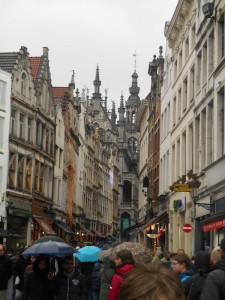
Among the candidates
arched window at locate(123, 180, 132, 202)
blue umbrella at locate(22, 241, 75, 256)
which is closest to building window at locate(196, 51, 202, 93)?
blue umbrella at locate(22, 241, 75, 256)

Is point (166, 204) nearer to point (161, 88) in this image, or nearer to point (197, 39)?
point (161, 88)

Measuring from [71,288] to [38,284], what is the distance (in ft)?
1.83

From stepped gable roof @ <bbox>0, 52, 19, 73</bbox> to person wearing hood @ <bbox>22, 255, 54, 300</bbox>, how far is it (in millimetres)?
31267

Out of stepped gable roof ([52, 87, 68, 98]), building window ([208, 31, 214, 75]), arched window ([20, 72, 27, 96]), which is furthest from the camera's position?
stepped gable roof ([52, 87, 68, 98])

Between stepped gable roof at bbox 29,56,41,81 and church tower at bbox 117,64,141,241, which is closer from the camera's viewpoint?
stepped gable roof at bbox 29,56,41,81

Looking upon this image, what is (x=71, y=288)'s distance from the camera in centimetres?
992

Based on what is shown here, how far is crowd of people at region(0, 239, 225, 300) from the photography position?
2699 mm

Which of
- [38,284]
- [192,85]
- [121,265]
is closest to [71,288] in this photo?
[38,284]

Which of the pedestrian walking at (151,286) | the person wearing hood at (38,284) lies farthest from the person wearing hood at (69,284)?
the pedestrian walking at (151,286)

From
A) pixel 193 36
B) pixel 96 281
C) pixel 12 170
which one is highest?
pixel 193 36

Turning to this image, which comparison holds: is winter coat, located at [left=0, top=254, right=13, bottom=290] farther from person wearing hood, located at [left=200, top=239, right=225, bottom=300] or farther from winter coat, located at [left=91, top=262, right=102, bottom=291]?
person wearing hood, located at [left=200, top=239, right=225, bottom=300]

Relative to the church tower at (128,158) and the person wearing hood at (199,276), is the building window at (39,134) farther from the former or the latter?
the church tower at (128,158)

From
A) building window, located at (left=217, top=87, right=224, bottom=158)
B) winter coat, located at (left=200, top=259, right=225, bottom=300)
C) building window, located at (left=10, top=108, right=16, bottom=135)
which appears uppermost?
building window, located at (left=10, top=108, right=16, bottom=135)

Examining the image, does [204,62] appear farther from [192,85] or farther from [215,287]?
[215,287]
